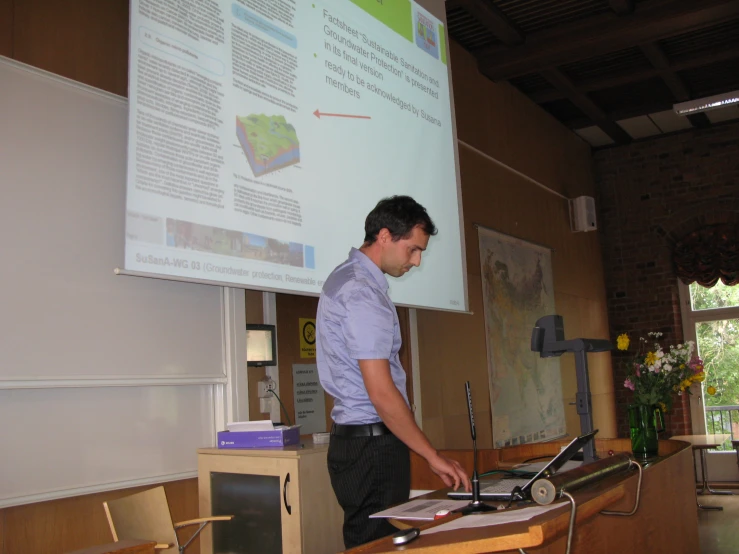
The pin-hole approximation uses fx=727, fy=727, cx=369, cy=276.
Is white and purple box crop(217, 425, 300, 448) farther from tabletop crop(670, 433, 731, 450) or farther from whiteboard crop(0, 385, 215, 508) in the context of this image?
tabletop crop(670, 433, 731, 450)

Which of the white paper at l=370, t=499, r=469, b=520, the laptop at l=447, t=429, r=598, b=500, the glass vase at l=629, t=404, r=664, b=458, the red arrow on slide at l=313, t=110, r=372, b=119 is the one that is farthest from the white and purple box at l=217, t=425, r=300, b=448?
the red arrow on slide at l=313, t=110, r=372, b=119

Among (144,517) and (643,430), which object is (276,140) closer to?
(144,517)

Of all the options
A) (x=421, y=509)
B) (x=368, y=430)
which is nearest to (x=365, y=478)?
(x=368, y=430)

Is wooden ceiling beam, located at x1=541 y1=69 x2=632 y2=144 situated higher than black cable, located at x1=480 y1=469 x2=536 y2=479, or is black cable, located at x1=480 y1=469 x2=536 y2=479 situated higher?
wooden ceiling beam, located at x1=541 y1=69 x2=632 y2=144

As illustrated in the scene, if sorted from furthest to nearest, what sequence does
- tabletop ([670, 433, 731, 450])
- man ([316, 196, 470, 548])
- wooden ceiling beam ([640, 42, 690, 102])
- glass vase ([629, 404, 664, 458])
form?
tabletop ([670, 433, 731, 450]) → wooden ceiling beam ([640, 42, 690, 102]) → glass vase ([629, 404, 664, 458]) → man ([316, 196, 470, 548])

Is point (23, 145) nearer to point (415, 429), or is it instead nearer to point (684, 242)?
point (415, 429)

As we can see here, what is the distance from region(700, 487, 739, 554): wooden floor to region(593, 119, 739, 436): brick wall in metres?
1.15

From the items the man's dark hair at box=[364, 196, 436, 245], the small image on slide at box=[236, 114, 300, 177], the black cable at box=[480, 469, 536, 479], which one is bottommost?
the black cable at box=[480, 469, 536, 479]

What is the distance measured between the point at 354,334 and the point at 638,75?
17.5ft

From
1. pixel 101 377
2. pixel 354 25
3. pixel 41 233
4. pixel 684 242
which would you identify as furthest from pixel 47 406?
pixel 684 242

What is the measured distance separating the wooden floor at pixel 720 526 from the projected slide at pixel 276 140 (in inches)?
94.4

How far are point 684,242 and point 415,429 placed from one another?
21.7 feet

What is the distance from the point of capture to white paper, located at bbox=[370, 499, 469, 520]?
134 centimetres

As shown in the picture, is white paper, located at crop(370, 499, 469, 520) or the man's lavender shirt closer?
white paper, located at crop(370, 499, 469, 520)
